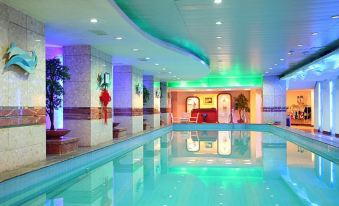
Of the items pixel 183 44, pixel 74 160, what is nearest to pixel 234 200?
pixel 74 160

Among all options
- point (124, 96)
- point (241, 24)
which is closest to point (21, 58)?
point (241, 24)

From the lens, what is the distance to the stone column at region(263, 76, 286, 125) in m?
22.5

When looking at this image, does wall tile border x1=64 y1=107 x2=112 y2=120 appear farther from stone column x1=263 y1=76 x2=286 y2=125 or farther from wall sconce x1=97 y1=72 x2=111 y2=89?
stone column x1=263 y1=76 x2=286 y2=125

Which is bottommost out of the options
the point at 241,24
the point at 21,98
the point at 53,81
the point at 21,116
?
the point at 21,116

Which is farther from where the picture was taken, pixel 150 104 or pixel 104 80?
pixel 150 104

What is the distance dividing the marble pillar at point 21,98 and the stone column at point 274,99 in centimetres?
1765

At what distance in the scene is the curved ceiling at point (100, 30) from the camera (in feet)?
19.5

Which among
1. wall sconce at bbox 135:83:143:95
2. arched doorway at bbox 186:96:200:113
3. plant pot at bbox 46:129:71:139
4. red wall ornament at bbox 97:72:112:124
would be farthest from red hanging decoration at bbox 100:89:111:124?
arched doorway at bbox 186:96:200:113

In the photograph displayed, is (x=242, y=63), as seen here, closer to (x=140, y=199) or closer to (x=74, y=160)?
(x=74, y=160)

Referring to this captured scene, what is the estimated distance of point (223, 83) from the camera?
24547 millimetres

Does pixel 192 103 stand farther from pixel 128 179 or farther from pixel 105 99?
pixel 128 179

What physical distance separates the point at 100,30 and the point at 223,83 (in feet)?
57.3

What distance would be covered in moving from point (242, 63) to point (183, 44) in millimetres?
5029

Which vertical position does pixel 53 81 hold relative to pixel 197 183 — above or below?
above
